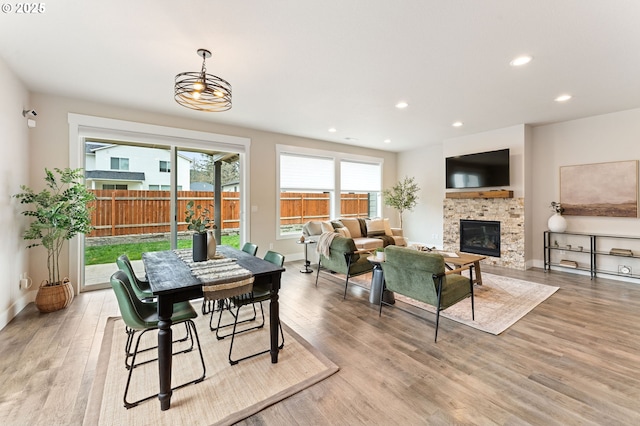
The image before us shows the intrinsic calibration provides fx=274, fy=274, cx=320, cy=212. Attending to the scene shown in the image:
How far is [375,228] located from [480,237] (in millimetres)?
2213

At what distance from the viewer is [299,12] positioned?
2.12 m

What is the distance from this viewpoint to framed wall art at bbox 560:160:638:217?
175 inches

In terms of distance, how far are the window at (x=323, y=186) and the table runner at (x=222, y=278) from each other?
11.7ft

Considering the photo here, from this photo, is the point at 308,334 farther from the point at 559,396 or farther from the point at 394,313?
the point at 559,396

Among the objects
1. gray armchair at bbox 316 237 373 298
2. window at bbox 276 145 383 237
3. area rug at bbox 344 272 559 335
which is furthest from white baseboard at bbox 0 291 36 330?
area rug at bbox 344 272 559 335

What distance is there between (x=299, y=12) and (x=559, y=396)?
11.0ft

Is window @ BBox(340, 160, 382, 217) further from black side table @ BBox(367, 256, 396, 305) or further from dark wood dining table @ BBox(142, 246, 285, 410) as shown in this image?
dark wood dining table @ BBox(142, 246, 285, 410)

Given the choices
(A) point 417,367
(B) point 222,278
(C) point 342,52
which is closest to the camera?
(B) point 222,278

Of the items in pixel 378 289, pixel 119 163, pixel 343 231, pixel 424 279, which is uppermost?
pixel 119 163

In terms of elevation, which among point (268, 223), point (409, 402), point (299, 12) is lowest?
point (409, 402)

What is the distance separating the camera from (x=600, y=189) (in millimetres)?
4703

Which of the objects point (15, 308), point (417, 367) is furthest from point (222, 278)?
point (15, 308)

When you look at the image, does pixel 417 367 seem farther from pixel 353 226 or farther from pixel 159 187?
pixel 159 187

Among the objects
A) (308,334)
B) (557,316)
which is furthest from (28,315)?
(557,316)
